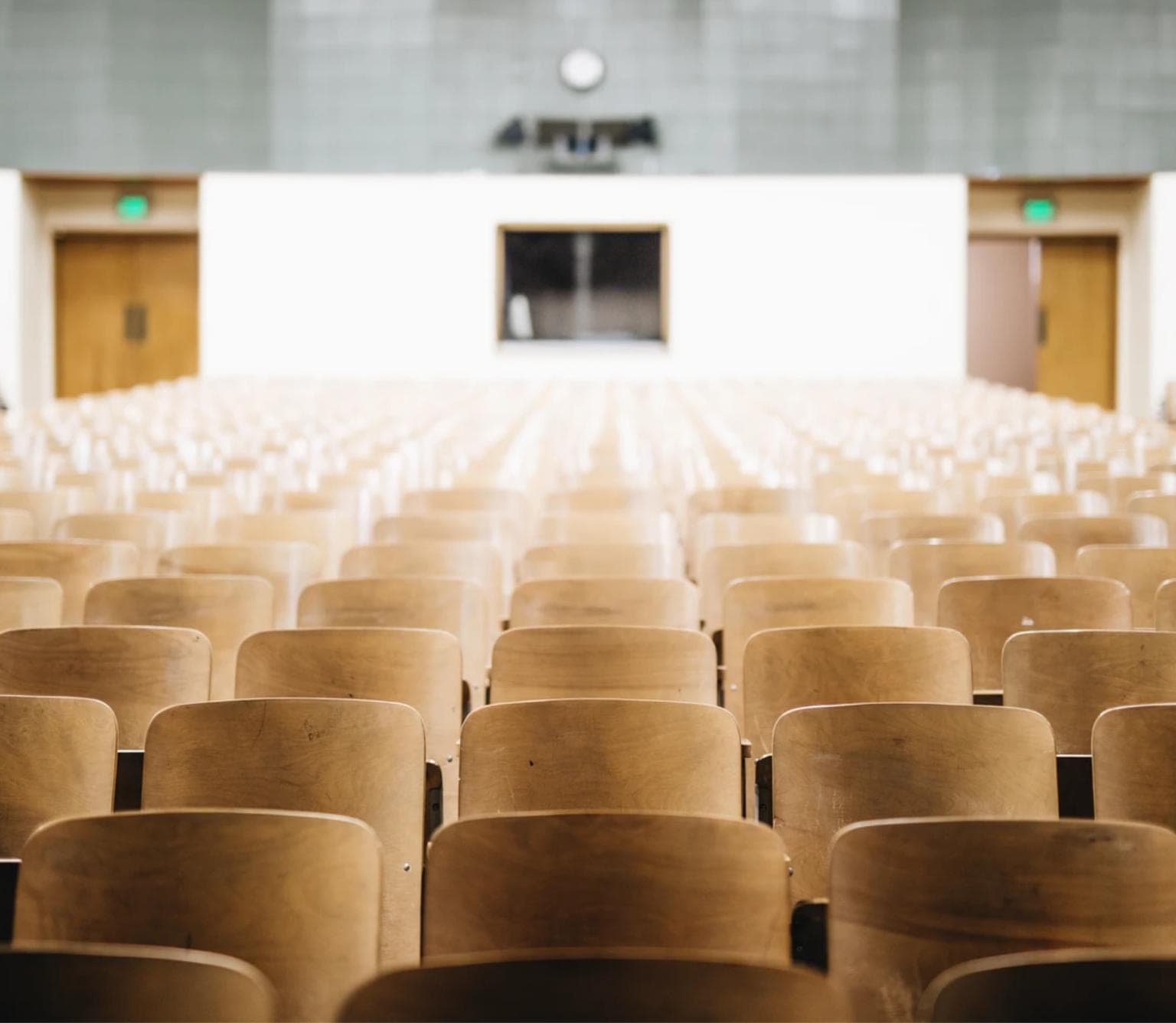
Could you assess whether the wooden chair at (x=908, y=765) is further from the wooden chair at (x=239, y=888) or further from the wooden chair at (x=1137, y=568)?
the wooden chair at (x=1137, y=568)

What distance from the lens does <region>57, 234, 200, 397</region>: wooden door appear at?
56.2ft

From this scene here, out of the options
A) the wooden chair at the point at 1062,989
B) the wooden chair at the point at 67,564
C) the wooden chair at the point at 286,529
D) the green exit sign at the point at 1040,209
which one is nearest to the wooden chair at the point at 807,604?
the wooden chair at the point at 286,529

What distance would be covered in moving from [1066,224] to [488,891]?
53.2ft

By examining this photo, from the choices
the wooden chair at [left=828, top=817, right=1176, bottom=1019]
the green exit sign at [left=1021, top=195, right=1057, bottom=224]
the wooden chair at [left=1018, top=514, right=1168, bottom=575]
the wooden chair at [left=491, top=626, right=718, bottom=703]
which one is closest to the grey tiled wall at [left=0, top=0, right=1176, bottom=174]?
the green exit sign at [left=1021, top=195, right=1057, bottom=224]

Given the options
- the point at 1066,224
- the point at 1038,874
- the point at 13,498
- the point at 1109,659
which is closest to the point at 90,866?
the point at 1038,874

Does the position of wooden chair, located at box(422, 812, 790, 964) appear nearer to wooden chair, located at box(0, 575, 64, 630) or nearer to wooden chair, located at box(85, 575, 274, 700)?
wooden chair, located at box(85, 575, 274, 700)

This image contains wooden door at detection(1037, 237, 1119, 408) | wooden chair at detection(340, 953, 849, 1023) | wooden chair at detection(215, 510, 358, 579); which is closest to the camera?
wooden chair at detection(340, 953, 849, 1023)

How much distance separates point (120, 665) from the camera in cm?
270

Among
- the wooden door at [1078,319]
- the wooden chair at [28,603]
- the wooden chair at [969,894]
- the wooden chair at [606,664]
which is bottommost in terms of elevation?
the wooden chair at [969,894]

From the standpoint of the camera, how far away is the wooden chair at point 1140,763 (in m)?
2.07

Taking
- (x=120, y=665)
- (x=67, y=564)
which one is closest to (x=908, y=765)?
(x=120, y=665)

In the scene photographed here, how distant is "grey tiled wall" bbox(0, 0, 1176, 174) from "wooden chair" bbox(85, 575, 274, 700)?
12834 millimetres

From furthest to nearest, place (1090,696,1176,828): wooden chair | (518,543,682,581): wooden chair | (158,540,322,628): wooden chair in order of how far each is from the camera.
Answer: (518,543,682,581): wooden chair → (158,540,322,628): wooden chair → (1090,696,1176,828): wooden chair

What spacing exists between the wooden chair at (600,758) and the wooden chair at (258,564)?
173cm
